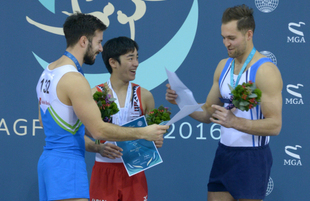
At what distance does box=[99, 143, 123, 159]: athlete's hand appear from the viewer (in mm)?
2580

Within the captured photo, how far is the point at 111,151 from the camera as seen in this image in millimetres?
2600

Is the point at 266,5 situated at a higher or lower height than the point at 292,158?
higher

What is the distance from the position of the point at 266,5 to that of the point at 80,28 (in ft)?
7.98

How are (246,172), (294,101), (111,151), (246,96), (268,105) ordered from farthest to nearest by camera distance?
(294,101)
(111,151)
(246,172)
(268,105)
(246,96)

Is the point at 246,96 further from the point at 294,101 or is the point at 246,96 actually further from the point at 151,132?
the point at 294,101

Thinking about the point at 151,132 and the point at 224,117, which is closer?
the point at 224,117

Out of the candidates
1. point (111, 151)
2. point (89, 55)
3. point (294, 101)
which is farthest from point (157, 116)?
point (294, 101)

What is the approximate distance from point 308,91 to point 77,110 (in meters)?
2.85

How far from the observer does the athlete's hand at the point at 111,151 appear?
2580 millimetres

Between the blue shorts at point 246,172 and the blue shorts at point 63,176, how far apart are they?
1118mm

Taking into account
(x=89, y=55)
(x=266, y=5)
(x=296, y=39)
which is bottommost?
(x=89, y=55)

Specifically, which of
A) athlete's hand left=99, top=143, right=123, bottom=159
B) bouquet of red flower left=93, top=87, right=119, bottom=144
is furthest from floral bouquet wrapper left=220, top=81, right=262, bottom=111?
athlete's hand left=99, top=143, right=123, bottom=159

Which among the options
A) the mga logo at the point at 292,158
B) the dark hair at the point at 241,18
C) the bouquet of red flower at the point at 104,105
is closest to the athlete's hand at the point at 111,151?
the bouquet of red flower at the point at 104,105

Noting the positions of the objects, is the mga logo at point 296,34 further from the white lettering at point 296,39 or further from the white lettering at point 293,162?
the white lettering at point 293,162
